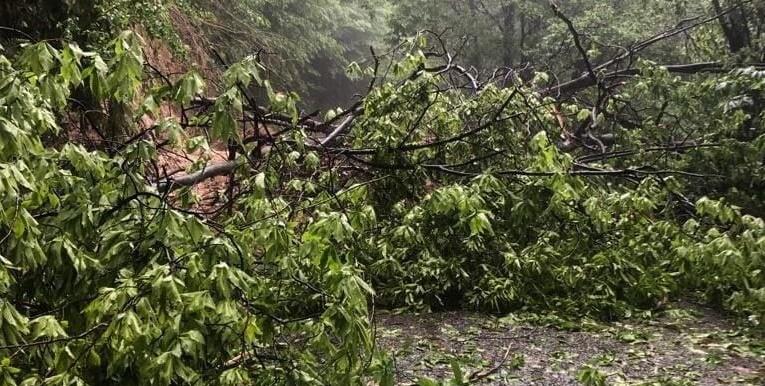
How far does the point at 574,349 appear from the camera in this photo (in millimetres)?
3797

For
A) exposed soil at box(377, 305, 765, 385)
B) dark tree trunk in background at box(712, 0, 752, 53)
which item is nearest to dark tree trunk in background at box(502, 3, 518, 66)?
dark tree trunk in background at box(712, 0, 752, 53)

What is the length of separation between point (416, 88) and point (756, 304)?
3.08 meters

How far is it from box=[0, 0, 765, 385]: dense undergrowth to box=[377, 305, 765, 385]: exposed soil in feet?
0.86

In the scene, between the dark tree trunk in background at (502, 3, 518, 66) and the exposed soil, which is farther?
the dark tree trunk in background at (502, 3, 518, 66)

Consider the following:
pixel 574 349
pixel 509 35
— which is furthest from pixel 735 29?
pixel 509 35

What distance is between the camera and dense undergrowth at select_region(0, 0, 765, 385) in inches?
90.4

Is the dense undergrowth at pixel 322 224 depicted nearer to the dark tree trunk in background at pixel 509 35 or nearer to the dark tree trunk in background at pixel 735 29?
the dark tree trunk in background at pixel 735 29

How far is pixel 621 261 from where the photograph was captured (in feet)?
15.3

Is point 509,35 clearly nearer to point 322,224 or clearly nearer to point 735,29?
point 735,29

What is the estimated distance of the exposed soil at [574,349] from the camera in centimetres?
337

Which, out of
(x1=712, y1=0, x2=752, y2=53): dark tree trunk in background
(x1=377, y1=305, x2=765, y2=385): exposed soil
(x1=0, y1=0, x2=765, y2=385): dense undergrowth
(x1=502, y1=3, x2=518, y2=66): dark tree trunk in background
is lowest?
(x1=377, y1=305, x2=765, y2=385): exposed soil

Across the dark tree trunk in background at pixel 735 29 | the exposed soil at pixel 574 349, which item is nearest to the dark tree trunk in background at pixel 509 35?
the dark tree trunk in background at pixel 735 29

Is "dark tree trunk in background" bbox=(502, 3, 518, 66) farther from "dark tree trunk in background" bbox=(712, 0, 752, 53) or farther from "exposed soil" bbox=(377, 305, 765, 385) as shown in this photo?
"exposed soil" bbox=(377, 305, 765, 385)

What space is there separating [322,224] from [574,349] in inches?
78.6
